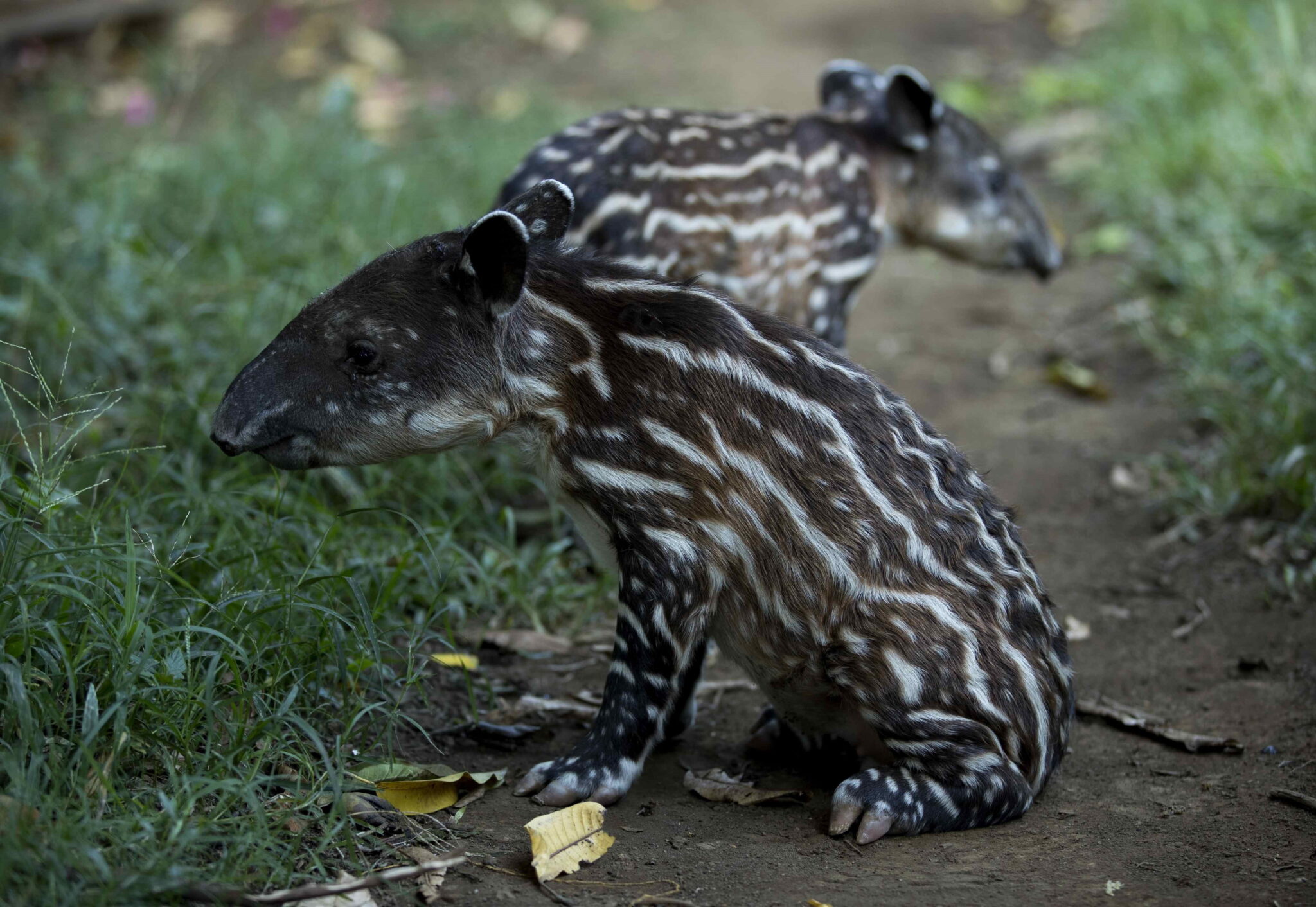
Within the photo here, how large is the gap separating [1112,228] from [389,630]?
7.90 m

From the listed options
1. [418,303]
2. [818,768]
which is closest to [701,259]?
[418,303]

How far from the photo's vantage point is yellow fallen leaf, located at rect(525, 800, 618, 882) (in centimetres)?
384

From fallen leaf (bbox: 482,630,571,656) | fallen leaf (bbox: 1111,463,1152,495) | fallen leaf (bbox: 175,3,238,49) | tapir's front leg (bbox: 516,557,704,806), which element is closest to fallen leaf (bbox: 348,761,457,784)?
tapir's front leg (bbox: 516,557,704,806)

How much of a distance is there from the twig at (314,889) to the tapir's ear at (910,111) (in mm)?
5330

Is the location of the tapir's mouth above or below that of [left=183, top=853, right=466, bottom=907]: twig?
above

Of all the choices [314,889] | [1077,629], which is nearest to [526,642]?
[314,889]

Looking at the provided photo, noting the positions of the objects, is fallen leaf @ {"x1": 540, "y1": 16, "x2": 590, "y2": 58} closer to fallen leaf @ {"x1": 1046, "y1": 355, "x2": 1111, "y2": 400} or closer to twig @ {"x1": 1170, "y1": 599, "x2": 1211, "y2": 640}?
fallen leaf @ {"x1": 1046, "y1": 355, "x2": 1111, "y2": 400}

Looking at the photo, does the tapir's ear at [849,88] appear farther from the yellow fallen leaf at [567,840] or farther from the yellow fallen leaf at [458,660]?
the yellow fallen leaf at [567,840]

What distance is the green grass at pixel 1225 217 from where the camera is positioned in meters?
6.51

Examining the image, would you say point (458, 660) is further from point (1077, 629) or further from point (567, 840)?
point (1077, 629)

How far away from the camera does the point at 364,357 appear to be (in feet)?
14.5

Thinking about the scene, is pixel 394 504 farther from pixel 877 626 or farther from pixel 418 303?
pixel 877 626

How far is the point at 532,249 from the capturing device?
4.69 metres

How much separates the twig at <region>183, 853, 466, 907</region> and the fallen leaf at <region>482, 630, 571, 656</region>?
178 centimetres
